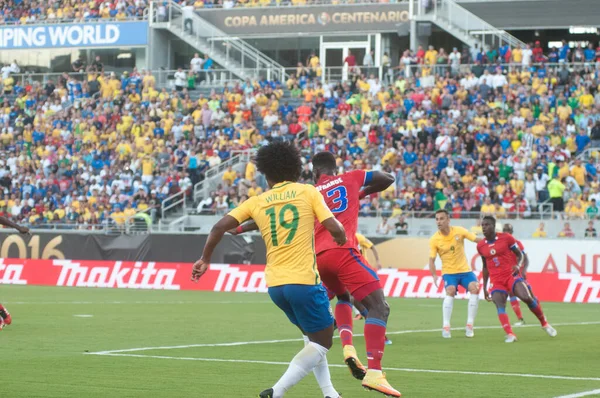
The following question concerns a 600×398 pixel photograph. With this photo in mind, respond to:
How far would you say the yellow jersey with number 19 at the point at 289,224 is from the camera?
30.9ft

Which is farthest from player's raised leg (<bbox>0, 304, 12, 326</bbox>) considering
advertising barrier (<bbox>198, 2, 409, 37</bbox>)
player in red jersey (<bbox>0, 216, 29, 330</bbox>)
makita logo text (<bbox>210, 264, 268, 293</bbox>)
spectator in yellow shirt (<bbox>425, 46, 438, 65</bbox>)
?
advertising barrier (<bbox>198, 2, 409, 37</bbox>)

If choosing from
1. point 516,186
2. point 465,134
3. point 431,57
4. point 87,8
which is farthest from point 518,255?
point 87,8

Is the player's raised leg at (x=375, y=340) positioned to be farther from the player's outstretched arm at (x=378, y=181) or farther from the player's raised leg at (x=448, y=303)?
the player's raised leg at (x=448, y=303)

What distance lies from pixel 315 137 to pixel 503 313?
23225mm

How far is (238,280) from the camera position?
33625mm

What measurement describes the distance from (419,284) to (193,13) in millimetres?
24281

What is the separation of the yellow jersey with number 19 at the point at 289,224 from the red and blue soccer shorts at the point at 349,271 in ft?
7.18

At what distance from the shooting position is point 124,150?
43906 mm

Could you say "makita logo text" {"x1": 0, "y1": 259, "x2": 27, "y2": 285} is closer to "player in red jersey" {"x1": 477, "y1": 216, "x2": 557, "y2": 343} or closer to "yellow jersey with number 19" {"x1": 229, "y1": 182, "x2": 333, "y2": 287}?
Answer: "player in red jersey" {"x1": 477, "y1": 216, "x2": 557, "y2": 343}

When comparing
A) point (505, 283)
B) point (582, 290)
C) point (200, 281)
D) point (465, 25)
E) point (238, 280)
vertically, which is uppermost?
point (465, 25)

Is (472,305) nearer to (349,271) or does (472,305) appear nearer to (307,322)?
(349,271)

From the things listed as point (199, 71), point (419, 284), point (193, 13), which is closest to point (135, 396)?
point (419, 284)

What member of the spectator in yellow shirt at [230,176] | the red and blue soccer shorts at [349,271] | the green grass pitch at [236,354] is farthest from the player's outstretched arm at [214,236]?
the spectator in yellow shirt at [230,176]

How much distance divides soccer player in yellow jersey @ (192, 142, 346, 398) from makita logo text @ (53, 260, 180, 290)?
2532 cm
